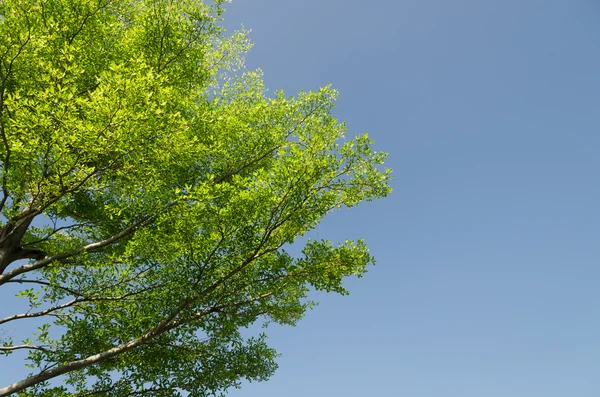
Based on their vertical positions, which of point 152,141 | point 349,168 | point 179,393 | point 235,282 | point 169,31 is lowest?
point 179,393

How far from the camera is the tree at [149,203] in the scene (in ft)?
26.0

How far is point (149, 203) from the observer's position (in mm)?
9156

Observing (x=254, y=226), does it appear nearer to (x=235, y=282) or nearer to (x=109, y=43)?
(x=235, y=282)

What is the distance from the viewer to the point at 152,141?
9594mm

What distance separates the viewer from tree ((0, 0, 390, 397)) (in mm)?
7922

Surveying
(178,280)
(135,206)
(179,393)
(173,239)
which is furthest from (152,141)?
(179,393)

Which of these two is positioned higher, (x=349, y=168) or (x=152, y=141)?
(x=152, y=141)

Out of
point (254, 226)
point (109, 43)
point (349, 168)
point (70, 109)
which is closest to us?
point (70, 109)

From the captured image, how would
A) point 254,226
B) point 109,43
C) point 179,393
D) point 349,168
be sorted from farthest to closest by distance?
point 109,43 → point 179,393 → point 349,168 → point 254,226

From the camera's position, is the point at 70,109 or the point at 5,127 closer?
the point at 70,109

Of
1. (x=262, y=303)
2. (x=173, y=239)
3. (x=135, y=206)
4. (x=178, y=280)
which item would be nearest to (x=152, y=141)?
(x=135, y=206)

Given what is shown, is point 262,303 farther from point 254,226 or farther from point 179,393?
point 179,393

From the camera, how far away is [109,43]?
11516 mm

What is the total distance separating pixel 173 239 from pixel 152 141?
9.22 feet
